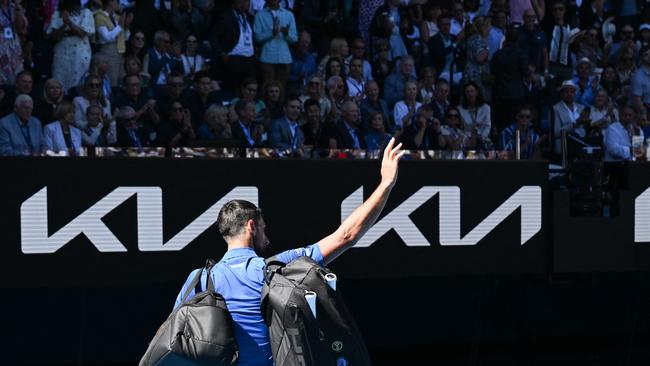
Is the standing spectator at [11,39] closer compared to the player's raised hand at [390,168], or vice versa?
the player's raised hand at [390,168]

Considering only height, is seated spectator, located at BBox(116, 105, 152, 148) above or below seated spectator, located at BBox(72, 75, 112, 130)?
below

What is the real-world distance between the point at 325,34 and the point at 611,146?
3.74 metres

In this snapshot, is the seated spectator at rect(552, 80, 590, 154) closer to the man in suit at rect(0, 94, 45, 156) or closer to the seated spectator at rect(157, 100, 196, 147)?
the seated spectator at rect(157, 100, 196, 147)

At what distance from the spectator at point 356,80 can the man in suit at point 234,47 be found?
1006 mm

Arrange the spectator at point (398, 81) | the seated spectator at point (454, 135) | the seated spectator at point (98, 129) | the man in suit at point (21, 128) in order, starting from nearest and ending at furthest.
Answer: the man in suit at point (21, 128) < the seated spectator at point (98, 129) < the seated spectator at point (454, 135) < the spectator at point (398, 81)

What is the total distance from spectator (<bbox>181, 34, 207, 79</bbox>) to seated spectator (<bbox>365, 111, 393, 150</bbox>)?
6.84 ft

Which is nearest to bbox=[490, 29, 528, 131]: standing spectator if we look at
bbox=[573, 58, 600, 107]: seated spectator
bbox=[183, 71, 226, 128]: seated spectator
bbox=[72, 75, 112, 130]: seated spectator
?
bbox=[573, 58, 600, 107]: seated spectator

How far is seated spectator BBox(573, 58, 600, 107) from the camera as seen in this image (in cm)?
1077

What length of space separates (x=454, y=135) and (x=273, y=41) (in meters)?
2.24

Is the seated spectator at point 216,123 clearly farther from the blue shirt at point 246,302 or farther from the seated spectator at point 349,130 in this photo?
the blue shirt at point 246,302

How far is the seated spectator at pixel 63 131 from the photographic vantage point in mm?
7043

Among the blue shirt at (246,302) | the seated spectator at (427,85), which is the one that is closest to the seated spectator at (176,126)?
the seated spectator at (427,85)

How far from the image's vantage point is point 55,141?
277 inches

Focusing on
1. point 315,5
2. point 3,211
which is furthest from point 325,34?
point 3,211
